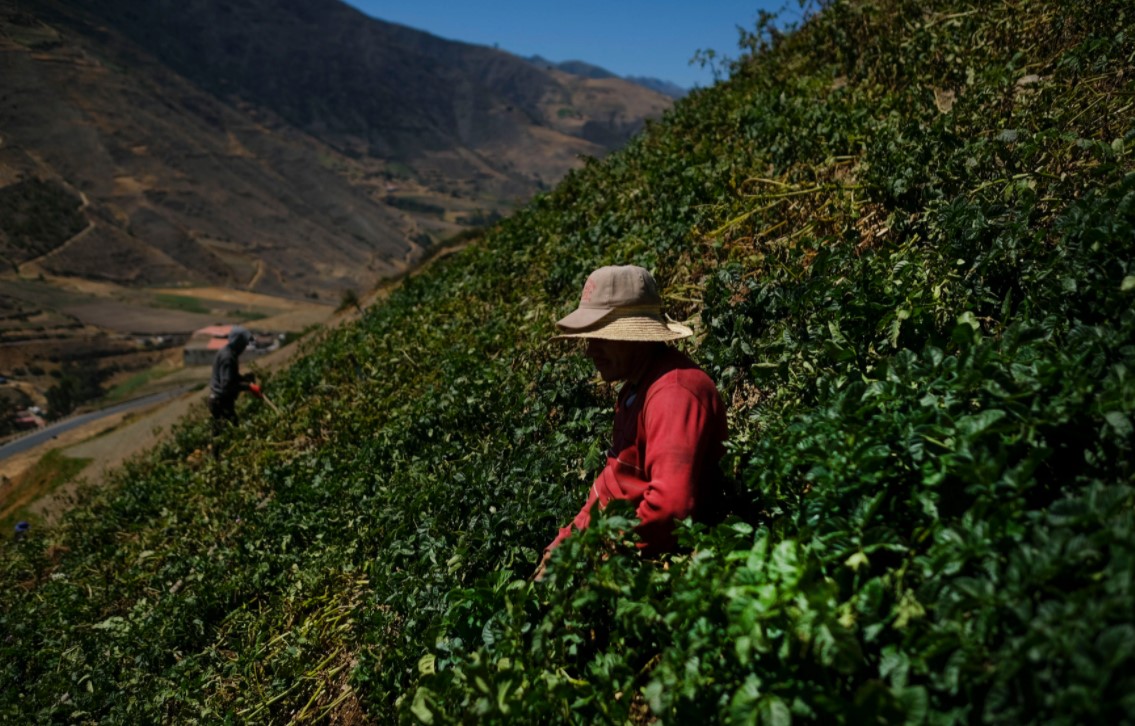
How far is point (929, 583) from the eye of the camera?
1689 mm

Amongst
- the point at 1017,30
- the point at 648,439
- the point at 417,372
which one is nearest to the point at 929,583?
the point at 648,439

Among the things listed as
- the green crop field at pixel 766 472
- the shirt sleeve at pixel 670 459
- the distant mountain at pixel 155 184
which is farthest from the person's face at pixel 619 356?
the distant mountain at pixel 155 184

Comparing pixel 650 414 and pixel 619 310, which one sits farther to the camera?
pixel 619 310

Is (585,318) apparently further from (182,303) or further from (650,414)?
(182,303)

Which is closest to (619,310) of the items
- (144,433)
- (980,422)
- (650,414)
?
(650,414)

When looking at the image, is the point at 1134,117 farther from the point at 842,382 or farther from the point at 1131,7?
the point at 842,382

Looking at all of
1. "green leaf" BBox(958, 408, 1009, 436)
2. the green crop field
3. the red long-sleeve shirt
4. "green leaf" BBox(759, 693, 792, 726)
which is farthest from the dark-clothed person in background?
"green leaf" BBox(958, 408, 1009, 436)

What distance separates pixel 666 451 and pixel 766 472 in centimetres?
39

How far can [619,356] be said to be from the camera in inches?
120

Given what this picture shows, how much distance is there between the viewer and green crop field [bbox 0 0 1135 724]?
169 centimetres

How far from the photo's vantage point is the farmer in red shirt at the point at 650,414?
2527 mm

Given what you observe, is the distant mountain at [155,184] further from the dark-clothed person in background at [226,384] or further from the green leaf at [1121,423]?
the green leaf at [1121,423]

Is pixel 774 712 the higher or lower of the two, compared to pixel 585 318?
lower

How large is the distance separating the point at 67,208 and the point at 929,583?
11585cm
